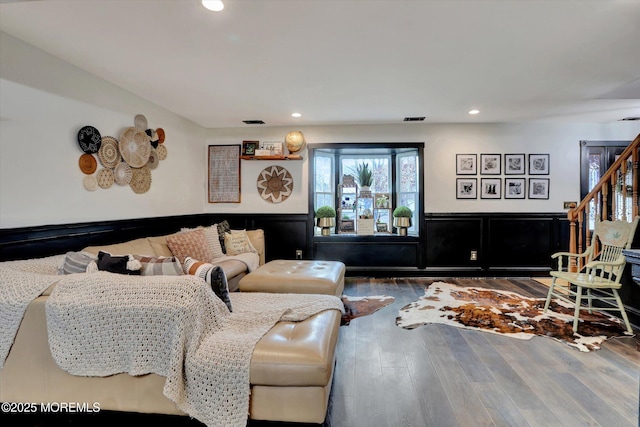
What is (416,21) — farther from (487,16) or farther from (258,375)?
(258,375)

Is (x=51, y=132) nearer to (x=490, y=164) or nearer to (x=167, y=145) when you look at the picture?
(x=167, y=145)

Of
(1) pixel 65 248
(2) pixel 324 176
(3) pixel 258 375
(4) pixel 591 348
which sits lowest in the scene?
(4) pixel 591 348

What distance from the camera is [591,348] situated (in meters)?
2.55

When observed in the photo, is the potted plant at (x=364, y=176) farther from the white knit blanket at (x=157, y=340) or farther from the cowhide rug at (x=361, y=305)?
the white knit blanket at (x=157, y=340)

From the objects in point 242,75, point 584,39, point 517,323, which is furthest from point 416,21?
point 517,323

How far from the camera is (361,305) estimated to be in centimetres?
364

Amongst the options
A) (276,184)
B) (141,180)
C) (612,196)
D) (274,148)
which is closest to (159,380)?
(141,180)

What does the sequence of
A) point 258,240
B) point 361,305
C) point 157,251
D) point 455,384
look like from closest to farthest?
point 455,384, point 157,251, point 361,305, point 258,240

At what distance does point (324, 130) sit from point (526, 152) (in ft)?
10.3

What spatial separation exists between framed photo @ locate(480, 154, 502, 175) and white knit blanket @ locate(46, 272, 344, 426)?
462 centimetres

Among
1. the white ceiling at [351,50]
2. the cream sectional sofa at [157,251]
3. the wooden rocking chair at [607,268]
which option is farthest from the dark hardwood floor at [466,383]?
the white ceiling at [351,50]

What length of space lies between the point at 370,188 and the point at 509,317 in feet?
9.65

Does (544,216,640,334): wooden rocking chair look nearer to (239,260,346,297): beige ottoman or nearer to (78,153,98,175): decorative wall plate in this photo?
(239,260,346,297): beige ottoman

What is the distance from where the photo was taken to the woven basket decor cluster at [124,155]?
2.96 metres
